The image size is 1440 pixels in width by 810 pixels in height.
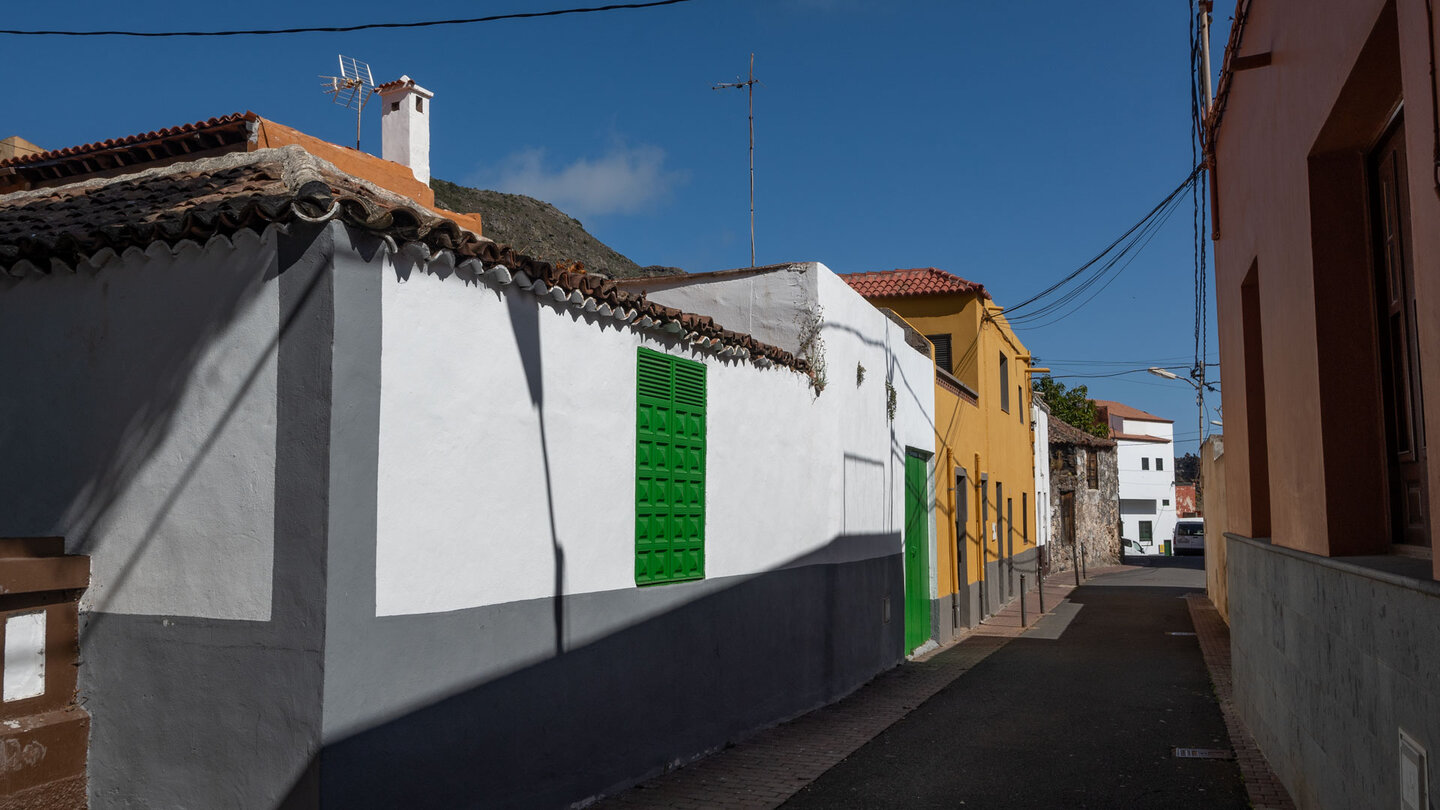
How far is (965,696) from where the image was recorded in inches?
440

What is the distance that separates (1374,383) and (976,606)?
550 inches

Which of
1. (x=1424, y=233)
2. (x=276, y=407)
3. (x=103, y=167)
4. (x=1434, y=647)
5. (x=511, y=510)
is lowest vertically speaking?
(x=1434, y=647)

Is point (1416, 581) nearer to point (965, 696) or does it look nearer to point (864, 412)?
point (965, 696)

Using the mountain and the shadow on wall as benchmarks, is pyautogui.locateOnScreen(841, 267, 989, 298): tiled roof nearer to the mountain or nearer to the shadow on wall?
the shadow on wall

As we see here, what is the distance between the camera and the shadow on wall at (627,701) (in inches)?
203

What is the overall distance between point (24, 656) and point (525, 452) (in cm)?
267

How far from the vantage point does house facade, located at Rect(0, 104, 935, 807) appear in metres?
4.84

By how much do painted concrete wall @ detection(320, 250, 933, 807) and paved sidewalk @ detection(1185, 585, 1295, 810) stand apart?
3861 millimetres

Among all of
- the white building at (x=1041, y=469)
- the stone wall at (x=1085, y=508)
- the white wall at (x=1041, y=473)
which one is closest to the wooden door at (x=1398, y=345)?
the white building at (x=1041, y=469)

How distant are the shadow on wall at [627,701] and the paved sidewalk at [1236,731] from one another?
12.5ft

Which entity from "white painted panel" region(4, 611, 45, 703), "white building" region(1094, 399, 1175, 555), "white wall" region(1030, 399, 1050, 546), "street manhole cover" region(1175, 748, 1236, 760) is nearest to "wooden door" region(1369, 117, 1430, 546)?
"street manhole cover" region(1175, 748, 1236, 760)

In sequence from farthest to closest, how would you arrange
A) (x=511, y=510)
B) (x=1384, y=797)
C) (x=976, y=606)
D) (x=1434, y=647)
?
(x=976, y=606) < (x=511, y=510) < (x=1384, y=797) < (x=1434, y=647)

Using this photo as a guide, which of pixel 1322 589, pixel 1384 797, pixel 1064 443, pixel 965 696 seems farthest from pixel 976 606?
pixel 1064 443

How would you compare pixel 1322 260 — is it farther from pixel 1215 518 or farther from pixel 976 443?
pixel 1215 518
